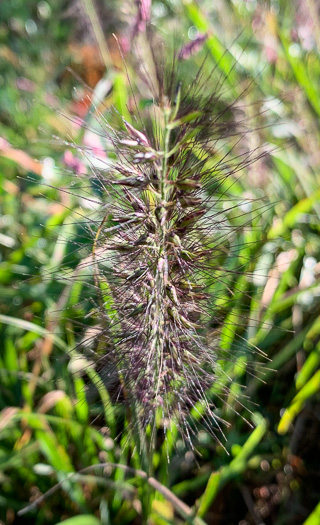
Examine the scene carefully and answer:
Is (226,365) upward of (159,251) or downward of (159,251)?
downward

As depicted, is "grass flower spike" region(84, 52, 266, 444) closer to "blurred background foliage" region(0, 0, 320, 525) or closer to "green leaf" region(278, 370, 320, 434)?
"blurred background foliage" region(0, 0, 320, 525)

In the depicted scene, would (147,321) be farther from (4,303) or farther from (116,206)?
(4,303)

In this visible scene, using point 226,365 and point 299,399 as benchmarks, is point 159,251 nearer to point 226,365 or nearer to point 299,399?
point 226,365

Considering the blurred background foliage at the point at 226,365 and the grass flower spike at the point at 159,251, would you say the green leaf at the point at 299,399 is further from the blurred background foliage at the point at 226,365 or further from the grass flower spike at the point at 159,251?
the grass flower spike at the point at 159,251

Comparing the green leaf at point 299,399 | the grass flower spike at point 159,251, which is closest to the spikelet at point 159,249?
the grass flower spike at point 159,251

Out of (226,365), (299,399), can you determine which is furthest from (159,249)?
(299,399)

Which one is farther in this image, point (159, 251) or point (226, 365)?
point (226, 365)

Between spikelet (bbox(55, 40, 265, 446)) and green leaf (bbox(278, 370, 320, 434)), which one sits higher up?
spikelet (bbox(55, 40, 265, 446))

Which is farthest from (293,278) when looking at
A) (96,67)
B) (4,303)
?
(96,67)

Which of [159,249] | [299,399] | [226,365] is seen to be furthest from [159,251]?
[299,399]

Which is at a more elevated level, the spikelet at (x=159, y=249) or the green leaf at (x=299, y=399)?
the spikelet at (x=159, y=249)

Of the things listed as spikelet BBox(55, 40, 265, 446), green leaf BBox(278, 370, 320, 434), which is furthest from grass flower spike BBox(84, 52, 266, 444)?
green leaf BBox(278, 370, 320, 434)

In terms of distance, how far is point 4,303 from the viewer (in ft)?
4.42

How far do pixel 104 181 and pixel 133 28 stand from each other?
0.67 meters
